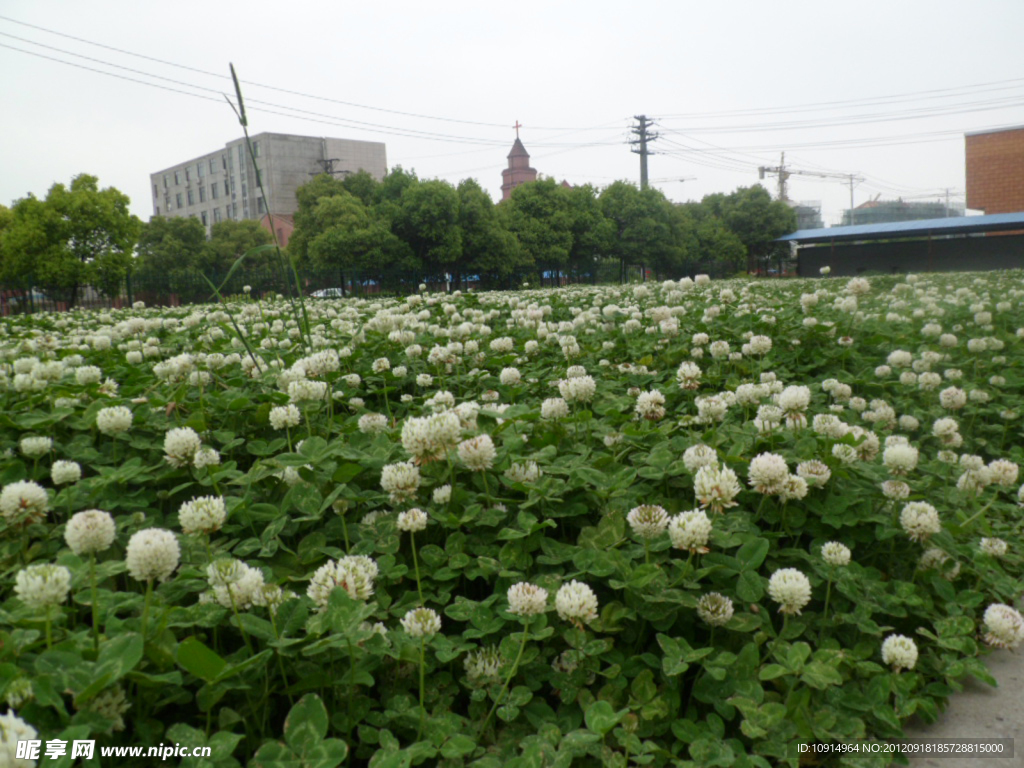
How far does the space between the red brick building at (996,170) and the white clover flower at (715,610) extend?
116 feet

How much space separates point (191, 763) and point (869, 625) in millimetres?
1701

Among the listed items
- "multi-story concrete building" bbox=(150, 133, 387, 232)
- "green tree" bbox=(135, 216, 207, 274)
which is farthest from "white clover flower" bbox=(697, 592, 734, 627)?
"multi-story concrete building" bbox=(150, 133, 387, 232)

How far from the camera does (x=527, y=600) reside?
4.95 feet

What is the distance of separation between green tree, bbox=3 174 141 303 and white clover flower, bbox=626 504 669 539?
28.3m

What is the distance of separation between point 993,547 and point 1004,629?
0.33 meters

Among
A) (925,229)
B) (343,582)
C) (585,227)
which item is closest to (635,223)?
(585,227)

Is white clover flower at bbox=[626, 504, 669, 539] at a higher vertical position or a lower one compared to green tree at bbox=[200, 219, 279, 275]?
lower

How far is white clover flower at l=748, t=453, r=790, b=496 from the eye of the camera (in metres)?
1.86

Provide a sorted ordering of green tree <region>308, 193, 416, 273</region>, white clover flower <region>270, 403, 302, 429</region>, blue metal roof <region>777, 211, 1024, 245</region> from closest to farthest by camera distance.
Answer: white clover flower <region>270, 403, 302, 429</region>
blue metal roof <region>777, 211, 1024, 245</region>
green tree <region>308, 193, 416, 273</region>

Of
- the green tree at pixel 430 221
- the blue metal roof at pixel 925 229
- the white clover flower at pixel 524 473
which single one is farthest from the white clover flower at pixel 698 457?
the blue metal roof at pixel 925 229

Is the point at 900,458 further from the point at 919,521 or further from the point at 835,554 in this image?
the point at 835,554

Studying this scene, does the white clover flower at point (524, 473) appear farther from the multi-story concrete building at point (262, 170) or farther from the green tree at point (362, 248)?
the multi-story concrete building at point (262, 170)

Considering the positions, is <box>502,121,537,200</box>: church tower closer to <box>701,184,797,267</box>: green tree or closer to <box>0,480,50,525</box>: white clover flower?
<box>701,184,797,267</box>: green tree

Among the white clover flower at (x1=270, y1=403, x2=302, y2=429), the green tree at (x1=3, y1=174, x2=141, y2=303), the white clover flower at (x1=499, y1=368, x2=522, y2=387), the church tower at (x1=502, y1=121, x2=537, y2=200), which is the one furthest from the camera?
the church tower at (x1=502, y1=121, x2=537, y2=200)
